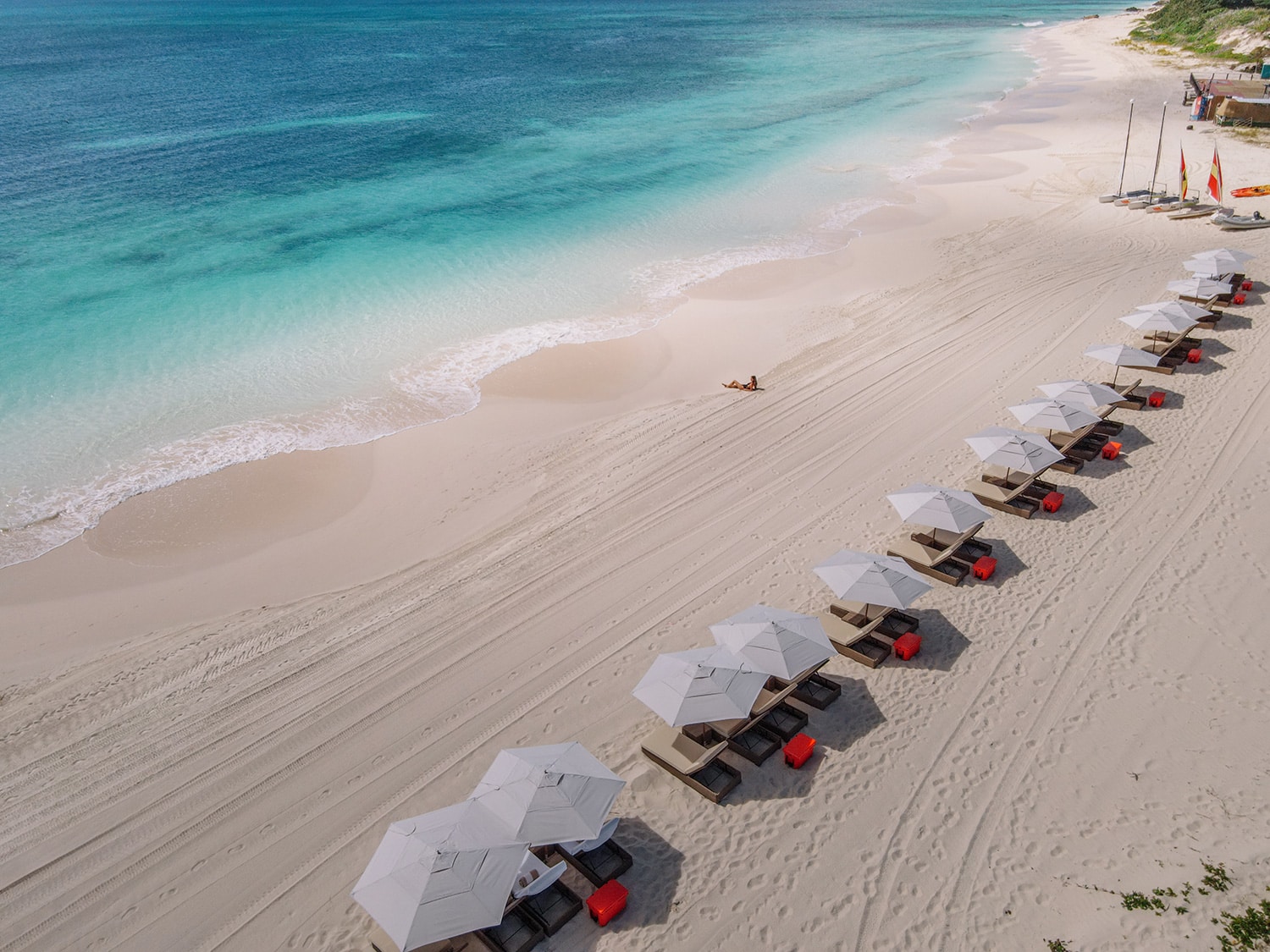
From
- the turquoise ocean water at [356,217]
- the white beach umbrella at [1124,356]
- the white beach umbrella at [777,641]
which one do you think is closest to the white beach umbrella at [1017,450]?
the white beach umbrella at [1124,356]

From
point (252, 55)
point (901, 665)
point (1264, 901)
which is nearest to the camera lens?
point (1264, 901)

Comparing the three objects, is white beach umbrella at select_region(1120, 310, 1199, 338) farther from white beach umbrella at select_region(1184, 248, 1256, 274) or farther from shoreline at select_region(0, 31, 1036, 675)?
shoreline at select_region(0, 31, 1036, 675)

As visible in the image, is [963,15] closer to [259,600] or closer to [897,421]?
[897,421]

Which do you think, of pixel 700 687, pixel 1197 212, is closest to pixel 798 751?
pixel 700 687

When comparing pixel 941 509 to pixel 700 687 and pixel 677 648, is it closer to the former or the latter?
pixel 677 648

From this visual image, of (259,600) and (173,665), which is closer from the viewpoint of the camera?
(173,665)

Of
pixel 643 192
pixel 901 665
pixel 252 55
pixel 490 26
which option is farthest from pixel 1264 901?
pixel 490 26

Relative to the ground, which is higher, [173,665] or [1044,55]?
[1044,55]
